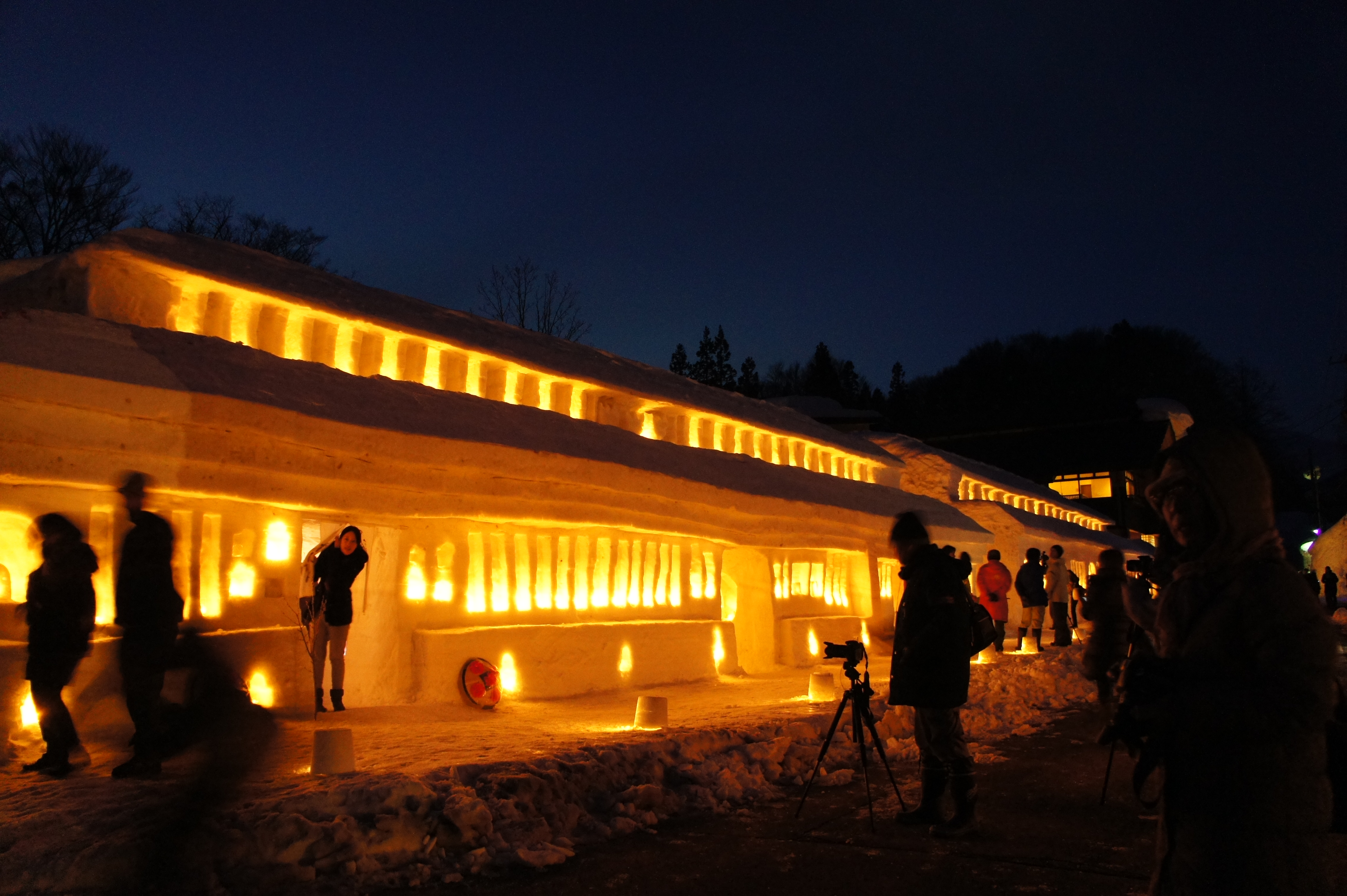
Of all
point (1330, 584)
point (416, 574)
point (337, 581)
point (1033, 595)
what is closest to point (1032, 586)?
point (1033, 595)

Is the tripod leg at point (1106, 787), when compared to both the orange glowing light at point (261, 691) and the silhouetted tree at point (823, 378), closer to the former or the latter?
the orange glowing light at point (261, 691)

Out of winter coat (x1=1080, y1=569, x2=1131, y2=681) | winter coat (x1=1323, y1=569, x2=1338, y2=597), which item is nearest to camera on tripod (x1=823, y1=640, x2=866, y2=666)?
winter coat (x1=1080, y1=569, x2=1131, y2=681)

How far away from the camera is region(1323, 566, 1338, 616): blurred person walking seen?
29.4 m

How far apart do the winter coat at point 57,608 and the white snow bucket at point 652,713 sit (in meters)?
4.36

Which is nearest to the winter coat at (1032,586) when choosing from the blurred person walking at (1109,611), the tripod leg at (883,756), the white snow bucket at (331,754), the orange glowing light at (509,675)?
the blurred person walking at (1109,611)

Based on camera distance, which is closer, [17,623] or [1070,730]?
[17,623]

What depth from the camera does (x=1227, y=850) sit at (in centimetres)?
260

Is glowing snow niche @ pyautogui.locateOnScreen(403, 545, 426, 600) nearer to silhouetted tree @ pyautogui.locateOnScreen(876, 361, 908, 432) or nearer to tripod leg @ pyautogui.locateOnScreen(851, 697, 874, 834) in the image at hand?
tripod leg @ pyautogui.locateOnScreen(851, 697, 874, 834)

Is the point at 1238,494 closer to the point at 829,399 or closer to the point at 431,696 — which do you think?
the point at 431,696

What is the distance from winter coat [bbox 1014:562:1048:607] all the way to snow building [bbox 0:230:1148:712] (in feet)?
13.7

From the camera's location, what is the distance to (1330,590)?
30953 mm

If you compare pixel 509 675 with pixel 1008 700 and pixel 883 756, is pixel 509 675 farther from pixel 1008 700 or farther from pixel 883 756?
pixel 1008 700

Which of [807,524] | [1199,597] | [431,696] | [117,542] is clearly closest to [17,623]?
[117,542]

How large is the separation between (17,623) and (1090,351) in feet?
215
